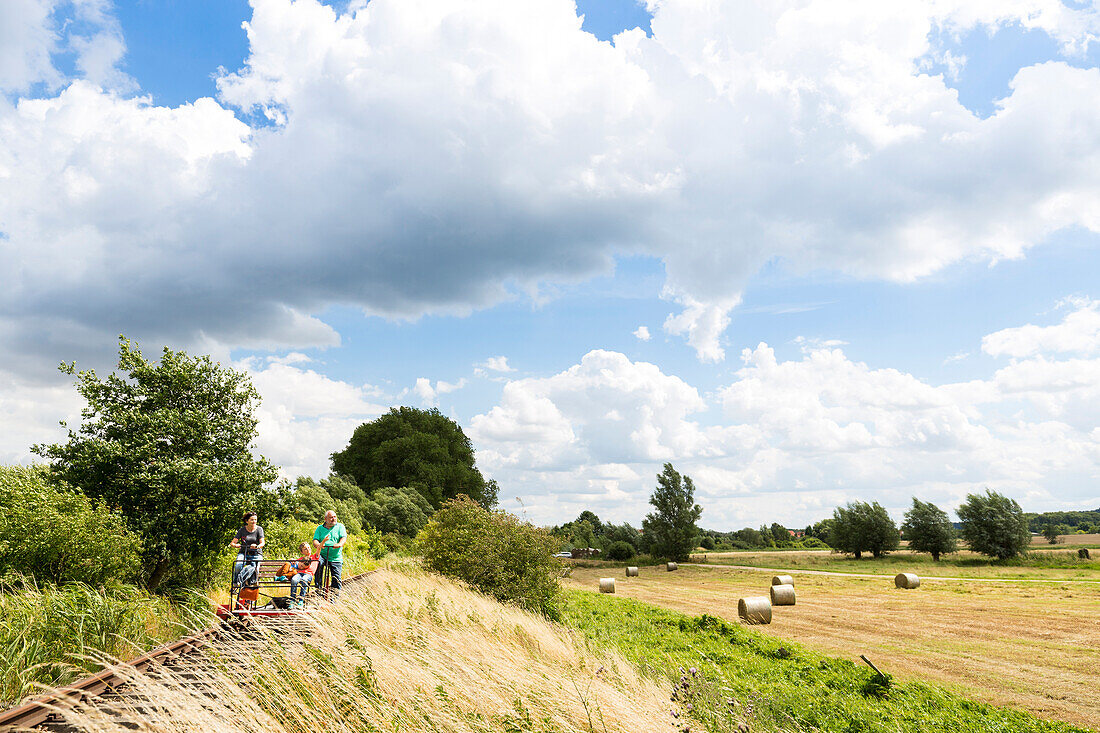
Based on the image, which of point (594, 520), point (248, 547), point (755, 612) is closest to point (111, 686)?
point (248, 547)

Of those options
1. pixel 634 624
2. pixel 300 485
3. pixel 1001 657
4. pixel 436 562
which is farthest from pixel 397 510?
pixel 1001 657

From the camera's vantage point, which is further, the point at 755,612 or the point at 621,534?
the point at 621,534

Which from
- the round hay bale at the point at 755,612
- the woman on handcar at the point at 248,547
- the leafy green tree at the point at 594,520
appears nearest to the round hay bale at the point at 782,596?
the round hay bale at the point at 755,612

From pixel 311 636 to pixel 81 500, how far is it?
933cm

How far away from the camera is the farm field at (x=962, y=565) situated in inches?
1633

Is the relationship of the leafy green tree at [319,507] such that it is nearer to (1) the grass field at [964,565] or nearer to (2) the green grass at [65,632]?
(2) the green grass at [65,632]

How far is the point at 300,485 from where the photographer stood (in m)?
40.0

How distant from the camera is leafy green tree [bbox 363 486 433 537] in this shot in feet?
145

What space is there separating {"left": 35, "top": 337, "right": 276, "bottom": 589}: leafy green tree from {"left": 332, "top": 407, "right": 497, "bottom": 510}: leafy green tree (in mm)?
36702

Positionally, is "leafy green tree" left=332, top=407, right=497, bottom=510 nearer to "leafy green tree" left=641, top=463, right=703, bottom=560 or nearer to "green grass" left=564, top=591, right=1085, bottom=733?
"leafy green tree" left=641, top=463, right=703, bottom=560

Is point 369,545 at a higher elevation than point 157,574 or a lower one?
lower

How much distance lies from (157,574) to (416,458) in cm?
4220

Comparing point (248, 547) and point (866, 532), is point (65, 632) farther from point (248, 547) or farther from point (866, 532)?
point (866, 532)

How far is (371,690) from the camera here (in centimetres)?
572
